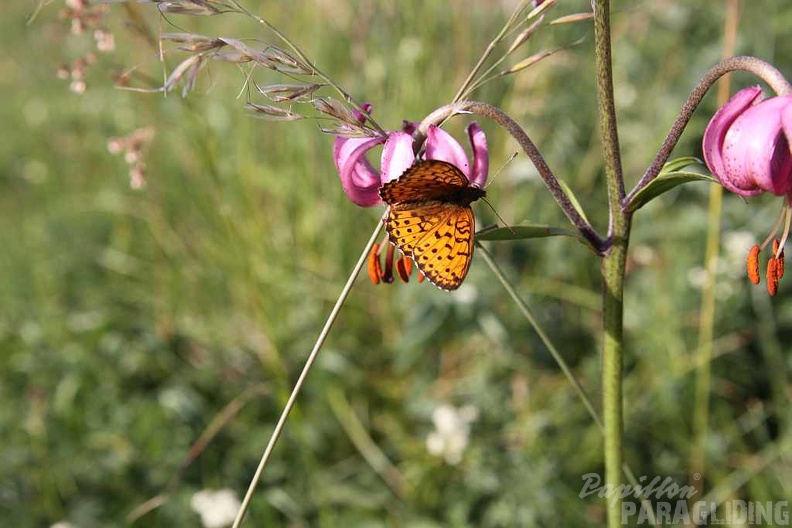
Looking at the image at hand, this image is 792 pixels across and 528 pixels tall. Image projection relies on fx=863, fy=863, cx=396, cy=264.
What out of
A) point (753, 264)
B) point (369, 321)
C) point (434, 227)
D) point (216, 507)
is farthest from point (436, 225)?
point (369, 321)

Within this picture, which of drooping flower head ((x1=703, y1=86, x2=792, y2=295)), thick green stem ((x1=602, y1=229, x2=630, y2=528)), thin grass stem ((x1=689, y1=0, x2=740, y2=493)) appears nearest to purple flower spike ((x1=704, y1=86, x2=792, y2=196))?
drooping flower head ((x1=703, y1=86, x2=792, y2=295))

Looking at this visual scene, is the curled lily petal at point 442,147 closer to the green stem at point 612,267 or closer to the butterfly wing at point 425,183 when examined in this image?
the butterfly wing at point 425,183

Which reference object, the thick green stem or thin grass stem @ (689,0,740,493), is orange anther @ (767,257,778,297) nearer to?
the thick green stem

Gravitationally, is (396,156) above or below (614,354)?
above

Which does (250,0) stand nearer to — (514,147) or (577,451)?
(514,147)

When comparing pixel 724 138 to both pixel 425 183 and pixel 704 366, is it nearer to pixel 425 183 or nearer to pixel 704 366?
pixel 425 183

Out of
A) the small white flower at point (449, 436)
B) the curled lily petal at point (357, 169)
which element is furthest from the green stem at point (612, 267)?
the small white flower at point (449, 436)
